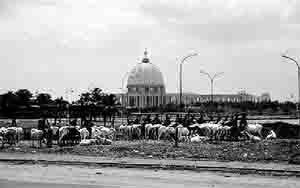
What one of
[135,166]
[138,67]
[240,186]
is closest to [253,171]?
[240,186]

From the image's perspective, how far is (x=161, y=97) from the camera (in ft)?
590

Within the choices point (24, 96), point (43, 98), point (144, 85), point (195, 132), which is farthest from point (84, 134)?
point (144, 85)

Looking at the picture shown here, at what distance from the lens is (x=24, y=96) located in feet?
288

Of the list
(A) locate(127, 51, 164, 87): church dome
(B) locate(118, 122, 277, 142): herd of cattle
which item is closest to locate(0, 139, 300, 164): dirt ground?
(B) locate(118, 122, 277, 142): herd of cattle

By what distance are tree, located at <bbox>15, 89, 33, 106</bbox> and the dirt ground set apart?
194 feet

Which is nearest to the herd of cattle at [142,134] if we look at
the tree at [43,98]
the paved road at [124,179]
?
the paved road at [124,179]

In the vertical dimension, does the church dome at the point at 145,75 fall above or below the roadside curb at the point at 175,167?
above

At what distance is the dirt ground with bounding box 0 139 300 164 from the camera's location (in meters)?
18.8

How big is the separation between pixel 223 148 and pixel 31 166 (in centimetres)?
847

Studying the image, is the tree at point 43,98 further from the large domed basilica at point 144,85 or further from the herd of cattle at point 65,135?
the large domed basilica at point 144,85

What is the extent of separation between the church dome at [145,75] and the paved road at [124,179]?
157566 mm

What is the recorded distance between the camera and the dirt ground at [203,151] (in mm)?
18750

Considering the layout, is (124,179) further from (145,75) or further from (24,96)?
(145,75)

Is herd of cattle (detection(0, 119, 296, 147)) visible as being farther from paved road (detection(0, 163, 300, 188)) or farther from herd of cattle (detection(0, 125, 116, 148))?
paved road (detection(0, 163, 300, 188))
